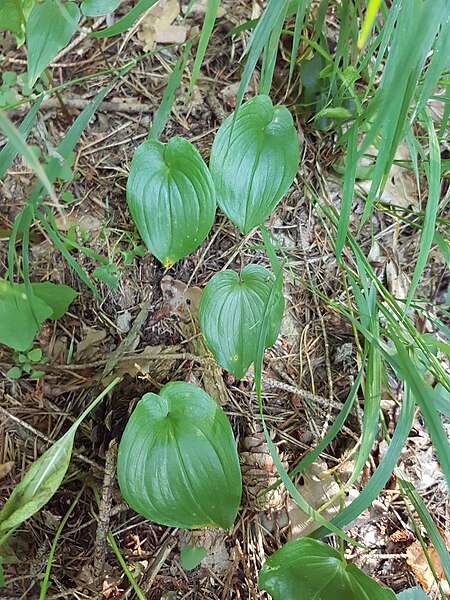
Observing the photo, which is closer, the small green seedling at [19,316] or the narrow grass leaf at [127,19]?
the narrow grass leaf at [127,19]

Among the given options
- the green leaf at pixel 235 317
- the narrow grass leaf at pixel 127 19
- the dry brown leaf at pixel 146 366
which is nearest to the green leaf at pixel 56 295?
the dry brown leaf at pixel 146 366

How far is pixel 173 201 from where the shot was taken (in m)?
0.82

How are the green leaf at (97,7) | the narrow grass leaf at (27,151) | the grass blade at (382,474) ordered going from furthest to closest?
1. the green leaf at (97,7)
2. the grass blade at (382,474)
3. the narrow grass leaf at (27,151)

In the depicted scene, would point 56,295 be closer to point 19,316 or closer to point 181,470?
point 19,316

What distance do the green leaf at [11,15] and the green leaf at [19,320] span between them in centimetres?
49

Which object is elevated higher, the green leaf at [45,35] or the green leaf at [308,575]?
the green leaf at [45,35]

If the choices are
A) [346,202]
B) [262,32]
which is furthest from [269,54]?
[346,202]

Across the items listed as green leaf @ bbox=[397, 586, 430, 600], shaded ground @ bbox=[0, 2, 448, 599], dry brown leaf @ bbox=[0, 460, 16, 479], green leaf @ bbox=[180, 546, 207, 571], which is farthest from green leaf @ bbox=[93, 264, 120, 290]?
green leaf @ bbox=[397, 586, 430, 600]

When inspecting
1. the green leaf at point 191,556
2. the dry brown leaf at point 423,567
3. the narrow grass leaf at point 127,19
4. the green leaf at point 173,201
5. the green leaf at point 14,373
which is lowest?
the dry brown leaf at point 423,567

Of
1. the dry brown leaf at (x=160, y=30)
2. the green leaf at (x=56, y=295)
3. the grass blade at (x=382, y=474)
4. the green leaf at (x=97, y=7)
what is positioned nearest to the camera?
the grass blade at (x=382, y=474)

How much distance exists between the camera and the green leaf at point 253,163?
0.81 meters

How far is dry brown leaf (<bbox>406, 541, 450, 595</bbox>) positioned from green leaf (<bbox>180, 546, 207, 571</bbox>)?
0.39 metres

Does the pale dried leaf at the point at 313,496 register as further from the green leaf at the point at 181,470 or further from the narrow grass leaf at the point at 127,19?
the narrow grass leaf at the point at 127,19

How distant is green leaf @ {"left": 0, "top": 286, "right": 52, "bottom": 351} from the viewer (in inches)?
31.6
